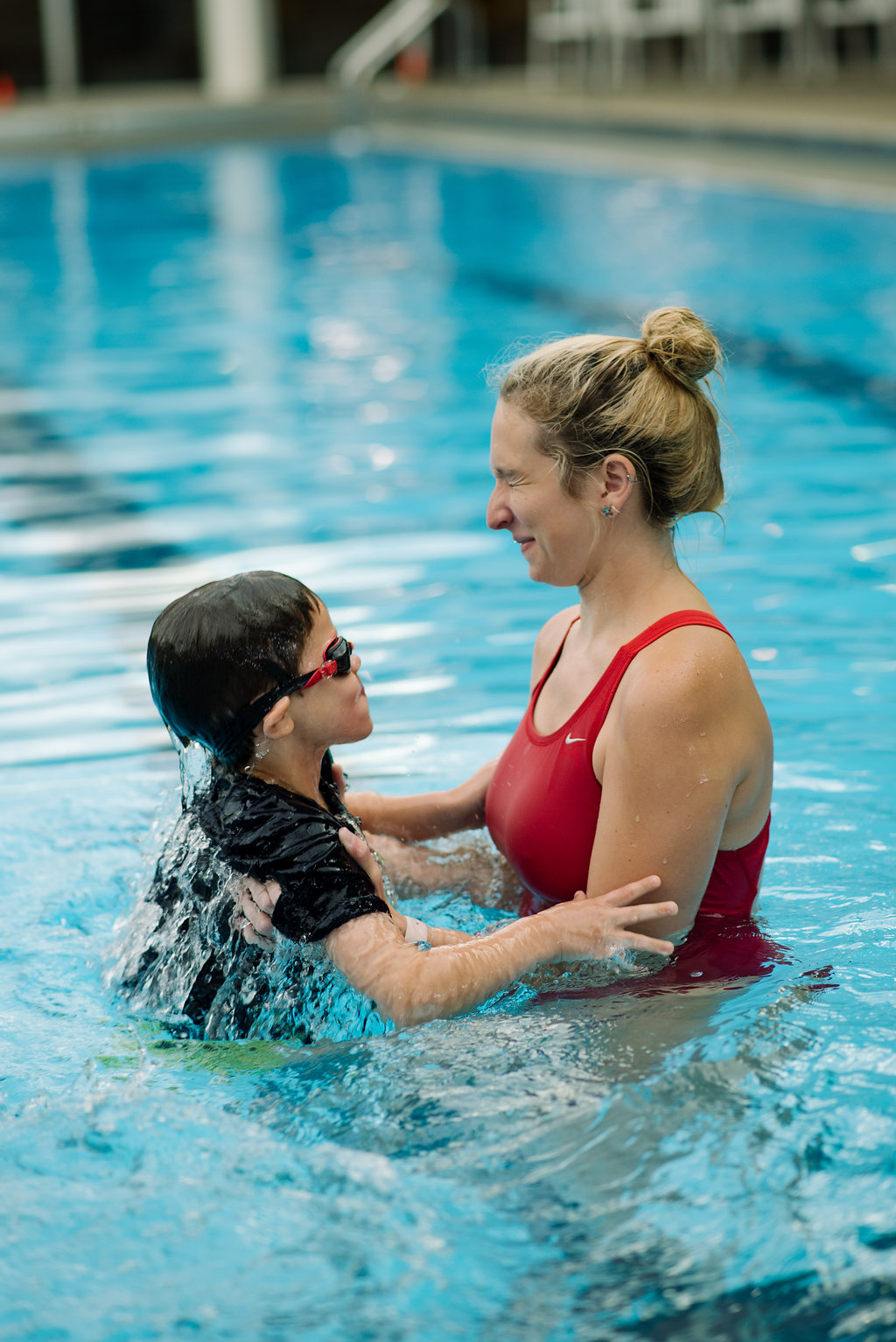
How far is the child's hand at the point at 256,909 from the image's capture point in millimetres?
2410

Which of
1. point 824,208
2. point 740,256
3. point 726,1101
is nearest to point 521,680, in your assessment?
point 726,1101

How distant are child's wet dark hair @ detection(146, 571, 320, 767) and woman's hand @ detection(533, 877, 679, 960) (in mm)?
610

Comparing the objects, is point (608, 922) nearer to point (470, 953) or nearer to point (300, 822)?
point (470, 953)

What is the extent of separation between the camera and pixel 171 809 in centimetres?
315

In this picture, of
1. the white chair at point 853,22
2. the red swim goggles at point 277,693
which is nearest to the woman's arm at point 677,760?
the red swim goggles at point 277,693

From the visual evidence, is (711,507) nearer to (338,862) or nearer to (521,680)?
(338,862)

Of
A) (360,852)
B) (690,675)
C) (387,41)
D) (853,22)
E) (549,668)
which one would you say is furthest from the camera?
(387,41)

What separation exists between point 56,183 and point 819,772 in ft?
49.4

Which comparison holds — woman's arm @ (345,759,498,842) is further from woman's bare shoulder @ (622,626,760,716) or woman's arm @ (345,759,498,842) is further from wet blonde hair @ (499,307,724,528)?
wet blonde hair @ (499,307,724,528)

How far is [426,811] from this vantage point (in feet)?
10.3

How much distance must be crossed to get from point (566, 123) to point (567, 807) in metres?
14.6

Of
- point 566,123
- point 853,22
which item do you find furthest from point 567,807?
point 853,22

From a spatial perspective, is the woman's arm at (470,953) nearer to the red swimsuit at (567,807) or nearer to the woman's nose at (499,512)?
the red swimsuit at (567,807)

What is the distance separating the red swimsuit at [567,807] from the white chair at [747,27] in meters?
14.5
